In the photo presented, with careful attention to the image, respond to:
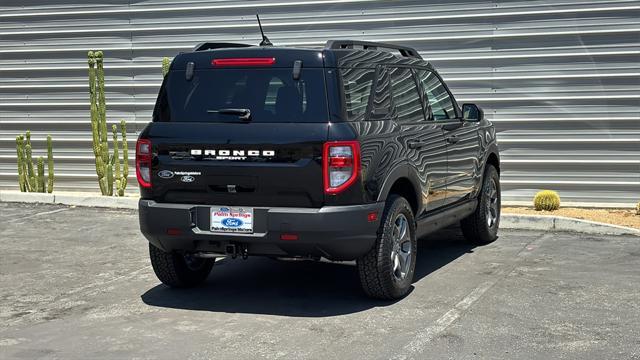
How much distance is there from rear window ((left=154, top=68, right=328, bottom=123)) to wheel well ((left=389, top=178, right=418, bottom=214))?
38.3 inches

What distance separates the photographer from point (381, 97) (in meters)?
6.69

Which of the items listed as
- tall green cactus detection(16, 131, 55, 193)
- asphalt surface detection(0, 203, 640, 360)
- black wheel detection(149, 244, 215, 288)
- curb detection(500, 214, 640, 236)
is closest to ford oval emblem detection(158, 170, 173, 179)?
black wheel detection(149, 244, 215, 288)

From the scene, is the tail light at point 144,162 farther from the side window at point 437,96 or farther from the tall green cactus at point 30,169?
the tall green cactus at point 30,169

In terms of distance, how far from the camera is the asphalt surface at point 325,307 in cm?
534

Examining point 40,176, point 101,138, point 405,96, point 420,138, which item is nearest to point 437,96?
point 405,96

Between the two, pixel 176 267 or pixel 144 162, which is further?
pixel 176 267

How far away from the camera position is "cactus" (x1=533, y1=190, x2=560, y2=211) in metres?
10.4

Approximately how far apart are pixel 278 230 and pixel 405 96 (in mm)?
1863

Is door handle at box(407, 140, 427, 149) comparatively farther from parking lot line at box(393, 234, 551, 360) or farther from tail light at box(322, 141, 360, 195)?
parking lot line at box(393, 234, 551, 360)

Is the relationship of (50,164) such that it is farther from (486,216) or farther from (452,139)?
(452,139)

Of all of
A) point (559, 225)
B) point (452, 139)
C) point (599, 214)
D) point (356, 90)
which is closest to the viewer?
point (356, 90)

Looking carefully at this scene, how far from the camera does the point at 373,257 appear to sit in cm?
623

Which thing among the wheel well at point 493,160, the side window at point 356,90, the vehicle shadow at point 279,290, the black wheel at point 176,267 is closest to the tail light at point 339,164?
the side window at point 356,90

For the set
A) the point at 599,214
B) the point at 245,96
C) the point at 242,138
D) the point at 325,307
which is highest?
the point at 245,96
